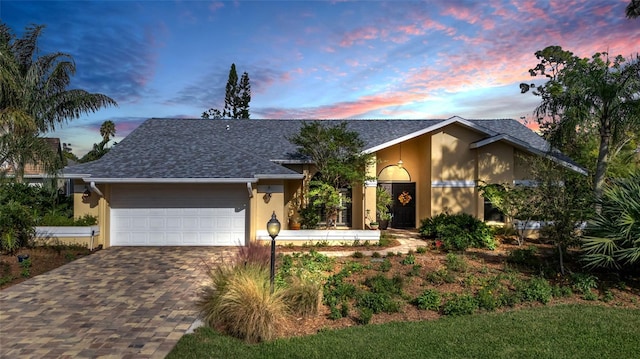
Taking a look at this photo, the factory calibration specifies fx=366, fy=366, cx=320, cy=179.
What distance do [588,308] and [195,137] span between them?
1666cm

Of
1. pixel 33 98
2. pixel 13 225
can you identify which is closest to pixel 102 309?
pixel 13 225

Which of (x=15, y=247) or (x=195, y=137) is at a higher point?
(x=195, y=137)

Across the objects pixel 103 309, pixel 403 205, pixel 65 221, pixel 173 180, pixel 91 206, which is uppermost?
pixel 173 180

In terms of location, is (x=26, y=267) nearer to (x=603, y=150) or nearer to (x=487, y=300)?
(x=487, y=300)

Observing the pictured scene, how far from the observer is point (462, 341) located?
561cm

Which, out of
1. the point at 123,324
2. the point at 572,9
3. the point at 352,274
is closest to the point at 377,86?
the point at 572,9

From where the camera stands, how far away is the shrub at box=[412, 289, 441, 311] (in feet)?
23.0

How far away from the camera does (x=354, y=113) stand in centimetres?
2350

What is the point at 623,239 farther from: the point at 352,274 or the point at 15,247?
the point at 15,247

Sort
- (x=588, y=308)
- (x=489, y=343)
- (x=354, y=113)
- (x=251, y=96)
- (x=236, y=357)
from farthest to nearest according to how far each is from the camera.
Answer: (x=251, y=96)
(x=354, y=113)
(x=588, y=308)
(x=489, y=343)
(x=236, y=357)

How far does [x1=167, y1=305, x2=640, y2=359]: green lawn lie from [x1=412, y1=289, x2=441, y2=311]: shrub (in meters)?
0.44

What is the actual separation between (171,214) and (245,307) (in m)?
9.52

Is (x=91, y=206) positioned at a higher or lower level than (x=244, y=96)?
lower

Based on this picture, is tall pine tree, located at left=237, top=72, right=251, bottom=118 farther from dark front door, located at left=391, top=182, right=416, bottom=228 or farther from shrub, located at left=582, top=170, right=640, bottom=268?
shrub, located at left=582, top=170, right=640, bottom=268
